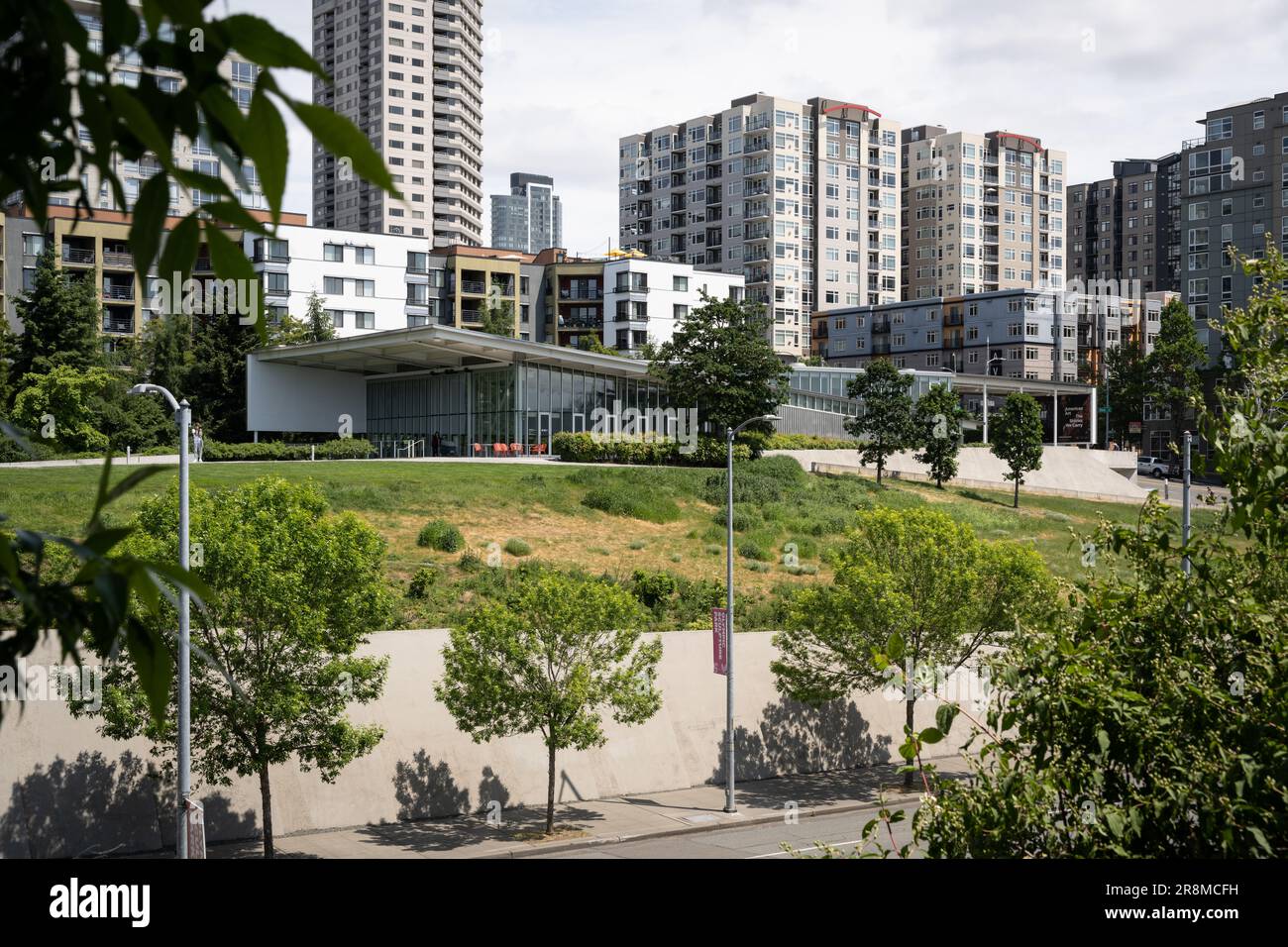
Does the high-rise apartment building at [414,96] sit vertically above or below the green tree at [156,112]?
above

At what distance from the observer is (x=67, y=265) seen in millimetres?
94375

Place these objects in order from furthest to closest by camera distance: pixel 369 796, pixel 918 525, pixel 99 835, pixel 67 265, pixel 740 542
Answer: pixel 67 265
pixel 740 542
pixel 918 525
pixel 369 796
pixel 99 835

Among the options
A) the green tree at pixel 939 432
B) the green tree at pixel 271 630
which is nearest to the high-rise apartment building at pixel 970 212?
the green tree at pixel 939 432

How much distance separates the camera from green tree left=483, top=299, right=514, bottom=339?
102250 millimetres

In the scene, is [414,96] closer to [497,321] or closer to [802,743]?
[497,321]

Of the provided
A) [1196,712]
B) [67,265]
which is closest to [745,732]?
[1196,712]

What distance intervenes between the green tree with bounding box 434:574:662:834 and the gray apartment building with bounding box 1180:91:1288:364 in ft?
295

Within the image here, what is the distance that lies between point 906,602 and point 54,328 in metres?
59.0

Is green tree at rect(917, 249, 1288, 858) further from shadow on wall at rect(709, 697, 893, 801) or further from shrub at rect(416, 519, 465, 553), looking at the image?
shrub at rect(416, 519, 465, 553)

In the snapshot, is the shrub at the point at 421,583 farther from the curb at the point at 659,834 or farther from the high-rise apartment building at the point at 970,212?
the high-rise apartment building at the point at 970,212

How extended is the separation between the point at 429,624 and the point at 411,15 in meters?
132

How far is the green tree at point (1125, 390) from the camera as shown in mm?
109500

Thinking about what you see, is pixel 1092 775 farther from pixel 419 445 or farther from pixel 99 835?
pixel 419 445

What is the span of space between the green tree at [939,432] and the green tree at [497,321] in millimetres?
41521
